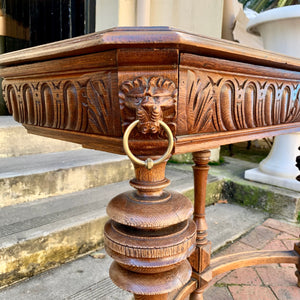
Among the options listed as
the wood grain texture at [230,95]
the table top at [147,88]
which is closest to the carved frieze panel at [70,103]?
the table top at [147,88]

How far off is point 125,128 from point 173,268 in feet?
1.04

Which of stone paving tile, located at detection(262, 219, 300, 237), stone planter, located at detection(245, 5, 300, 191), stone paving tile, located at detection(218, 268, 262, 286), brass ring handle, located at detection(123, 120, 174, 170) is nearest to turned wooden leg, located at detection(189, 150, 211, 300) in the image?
stone paving tile, located at detection(218, 268, 262, 286)

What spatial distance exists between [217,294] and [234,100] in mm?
1102

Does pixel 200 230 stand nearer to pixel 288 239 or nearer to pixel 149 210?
pixel 149 210

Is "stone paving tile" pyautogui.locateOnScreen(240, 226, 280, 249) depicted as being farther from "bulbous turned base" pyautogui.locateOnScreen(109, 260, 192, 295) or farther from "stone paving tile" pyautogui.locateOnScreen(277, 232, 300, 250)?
"bulbous turned base" pyautogui.locateOnScreen(109, 260, 192, 295)

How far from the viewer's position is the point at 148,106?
462mm

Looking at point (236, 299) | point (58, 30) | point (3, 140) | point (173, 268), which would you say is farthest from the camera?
point (58, 30)

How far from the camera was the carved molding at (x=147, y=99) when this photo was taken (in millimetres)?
466

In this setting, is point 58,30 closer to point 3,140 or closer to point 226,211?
point 3,140

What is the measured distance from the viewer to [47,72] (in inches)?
24.0

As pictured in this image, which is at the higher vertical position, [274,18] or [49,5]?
[49,5]

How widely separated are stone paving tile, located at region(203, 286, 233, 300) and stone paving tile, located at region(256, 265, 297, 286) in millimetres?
234

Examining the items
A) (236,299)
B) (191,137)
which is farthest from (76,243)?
(191,137)

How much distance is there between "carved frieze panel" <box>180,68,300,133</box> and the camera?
1.77 ft
